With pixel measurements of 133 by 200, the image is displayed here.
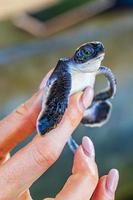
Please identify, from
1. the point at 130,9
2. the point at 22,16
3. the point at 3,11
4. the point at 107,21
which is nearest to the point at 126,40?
the point at 107,21

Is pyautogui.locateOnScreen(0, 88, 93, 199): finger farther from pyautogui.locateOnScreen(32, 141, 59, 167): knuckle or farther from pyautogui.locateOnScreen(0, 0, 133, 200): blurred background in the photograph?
pyautogui.locateOnScreen(0, 0, 133, 200): blurred background

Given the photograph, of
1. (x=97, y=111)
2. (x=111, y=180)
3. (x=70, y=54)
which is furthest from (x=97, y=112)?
(x=70, y=54)

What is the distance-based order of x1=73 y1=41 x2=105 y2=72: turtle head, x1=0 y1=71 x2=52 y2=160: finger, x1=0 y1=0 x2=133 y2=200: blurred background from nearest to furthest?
x1=73 y1=41 x2=105 y2=72: turtle head
x1=0 y1=71 x2=52 y2=160: finger
x1=0 y1=0 x2=133 y2=200: blurred background

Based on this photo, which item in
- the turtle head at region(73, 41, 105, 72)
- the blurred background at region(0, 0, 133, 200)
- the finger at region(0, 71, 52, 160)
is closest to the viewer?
the turtle head at region(73, 41, 105, 72)

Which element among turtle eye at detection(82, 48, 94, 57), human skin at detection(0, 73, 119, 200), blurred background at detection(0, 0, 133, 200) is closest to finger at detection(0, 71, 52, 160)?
human skin at detection(0, 73, 119, 200)

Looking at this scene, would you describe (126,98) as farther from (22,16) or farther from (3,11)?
(3,11)

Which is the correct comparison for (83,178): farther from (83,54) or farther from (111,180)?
(83,54)

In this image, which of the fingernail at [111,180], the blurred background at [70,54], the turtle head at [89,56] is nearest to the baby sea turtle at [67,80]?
the turtle head at [89,56]
